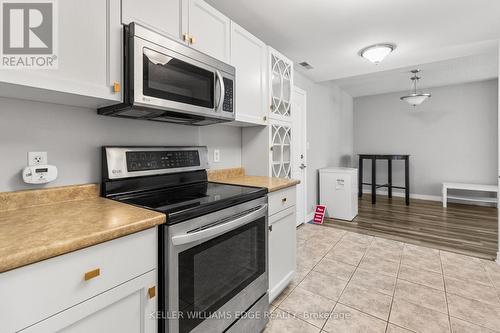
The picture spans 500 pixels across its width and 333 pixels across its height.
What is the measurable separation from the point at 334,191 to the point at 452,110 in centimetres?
352

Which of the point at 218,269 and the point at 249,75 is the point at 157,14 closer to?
the point at 249,75

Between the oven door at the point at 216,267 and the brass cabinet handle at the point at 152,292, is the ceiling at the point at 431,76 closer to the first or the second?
the oven door at the point at 216,267

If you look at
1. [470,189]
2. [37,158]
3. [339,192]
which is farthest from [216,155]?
[470,189]

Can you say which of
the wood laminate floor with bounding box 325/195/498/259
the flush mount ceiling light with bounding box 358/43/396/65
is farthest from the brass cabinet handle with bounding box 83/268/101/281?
the wood laminate floor with bounding box 325/195/498/259

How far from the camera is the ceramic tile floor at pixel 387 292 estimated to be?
1.64 m

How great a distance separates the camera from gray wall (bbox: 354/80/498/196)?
196 inches

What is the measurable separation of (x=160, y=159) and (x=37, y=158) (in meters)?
0.63

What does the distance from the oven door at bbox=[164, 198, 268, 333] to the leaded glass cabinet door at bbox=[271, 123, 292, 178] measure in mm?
944

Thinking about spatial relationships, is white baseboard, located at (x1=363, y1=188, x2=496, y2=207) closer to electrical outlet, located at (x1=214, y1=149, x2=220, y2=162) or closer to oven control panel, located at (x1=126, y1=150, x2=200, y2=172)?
electrical outlet, located at (x1=214, y1=149, x2=220, y2=162)

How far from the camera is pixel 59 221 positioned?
36.6 inches

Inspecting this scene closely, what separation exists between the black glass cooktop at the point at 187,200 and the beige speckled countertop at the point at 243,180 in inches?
8.6

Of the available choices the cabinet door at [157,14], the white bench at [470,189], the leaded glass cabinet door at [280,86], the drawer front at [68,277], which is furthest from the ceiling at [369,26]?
the white bench at [470,189]

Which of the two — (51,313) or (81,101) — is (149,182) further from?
(51,313)

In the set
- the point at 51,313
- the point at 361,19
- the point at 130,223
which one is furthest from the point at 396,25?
the point at 51,313
